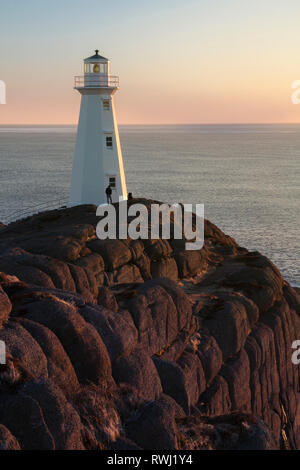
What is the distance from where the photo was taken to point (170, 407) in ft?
35.8

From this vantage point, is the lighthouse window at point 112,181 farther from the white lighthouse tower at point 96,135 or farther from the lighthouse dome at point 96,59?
the lighthouse dome at point 96,59

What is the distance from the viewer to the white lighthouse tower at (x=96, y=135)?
1531 inches

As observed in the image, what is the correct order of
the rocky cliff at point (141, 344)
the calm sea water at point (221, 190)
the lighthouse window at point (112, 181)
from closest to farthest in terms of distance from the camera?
the rocky cliff at point (141, 344) → the lighthouse window at point (112, 181) → the calm sea water at point (221, 190)

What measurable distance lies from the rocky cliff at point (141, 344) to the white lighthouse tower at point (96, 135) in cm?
817

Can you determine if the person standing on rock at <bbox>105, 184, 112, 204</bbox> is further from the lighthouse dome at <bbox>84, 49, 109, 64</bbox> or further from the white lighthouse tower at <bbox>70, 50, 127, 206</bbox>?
the lighthouse dome at <bbox>84, 49, 109, 64</bbox>

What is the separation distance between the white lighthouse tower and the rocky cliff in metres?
8.17

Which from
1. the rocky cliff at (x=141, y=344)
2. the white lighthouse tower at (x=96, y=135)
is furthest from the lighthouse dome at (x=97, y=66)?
the rocky cliff at (x=141, y=344)

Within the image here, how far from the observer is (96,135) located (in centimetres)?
3906

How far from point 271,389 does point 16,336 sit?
512 inches

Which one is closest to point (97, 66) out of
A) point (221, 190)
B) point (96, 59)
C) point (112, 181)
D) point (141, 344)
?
point (96, 59)

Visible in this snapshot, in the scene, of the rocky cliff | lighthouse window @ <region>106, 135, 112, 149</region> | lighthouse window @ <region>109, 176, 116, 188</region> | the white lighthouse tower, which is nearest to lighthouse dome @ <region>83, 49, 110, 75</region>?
the white lighthouse tower

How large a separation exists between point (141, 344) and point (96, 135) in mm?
26162

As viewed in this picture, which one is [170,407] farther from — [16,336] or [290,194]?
[290,194]

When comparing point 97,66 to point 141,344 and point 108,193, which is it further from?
point 141,344
